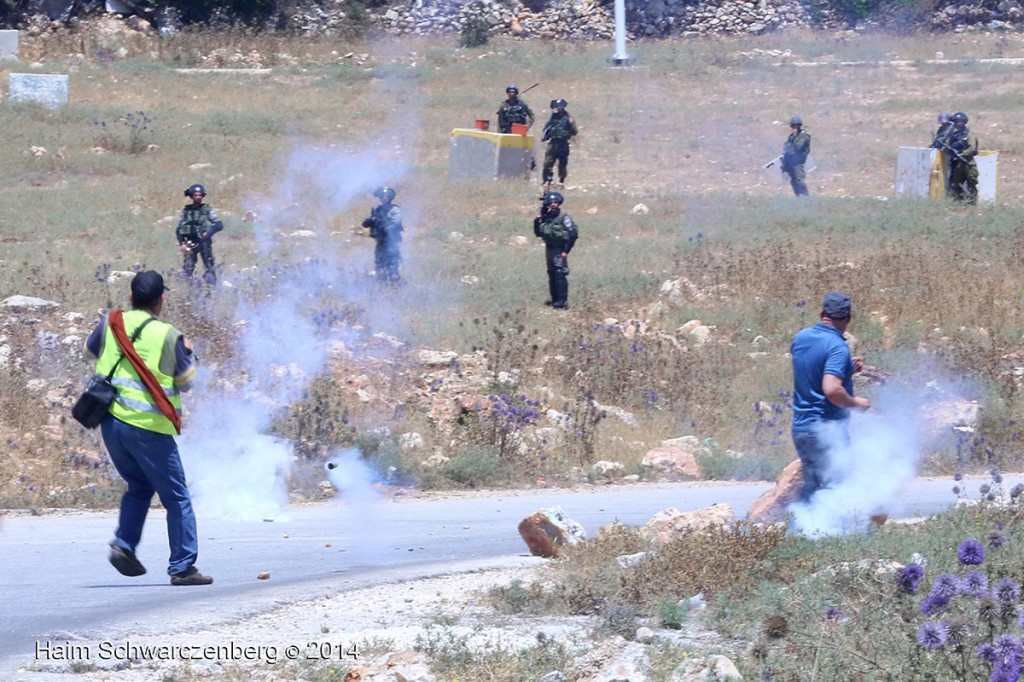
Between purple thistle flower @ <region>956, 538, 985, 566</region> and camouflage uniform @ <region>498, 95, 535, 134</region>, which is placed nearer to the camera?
purple thistle flower @ <region>956, 538, 985, 566</region>

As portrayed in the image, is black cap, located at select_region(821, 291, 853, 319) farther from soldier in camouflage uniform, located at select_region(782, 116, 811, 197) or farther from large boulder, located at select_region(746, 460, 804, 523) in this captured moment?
soldier in camouflage uniform, located at select_region(782, 116, 811, 197)

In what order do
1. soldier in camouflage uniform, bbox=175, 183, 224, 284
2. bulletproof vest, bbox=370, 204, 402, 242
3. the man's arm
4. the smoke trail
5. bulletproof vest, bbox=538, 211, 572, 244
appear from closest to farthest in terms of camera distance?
the man's arm, the smoke trail, soldier in camouflage uniform, bbox=175, 183, 224, 284, bulletproof vest, bbox=370, 204, 402, 242, bulletproof vest, bbox=538, 211, 572, 244

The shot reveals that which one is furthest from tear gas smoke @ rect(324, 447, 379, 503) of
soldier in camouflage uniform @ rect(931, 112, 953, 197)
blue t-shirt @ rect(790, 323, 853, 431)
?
soldier in camouflage uniform @ rect(931, 112, 953, 197)

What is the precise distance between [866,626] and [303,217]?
667 inches

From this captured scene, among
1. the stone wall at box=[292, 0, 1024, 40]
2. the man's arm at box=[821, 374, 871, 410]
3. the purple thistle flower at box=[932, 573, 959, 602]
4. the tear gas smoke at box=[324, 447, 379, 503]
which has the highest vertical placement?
the stone wall at box=[292, 0, 1024, 40]

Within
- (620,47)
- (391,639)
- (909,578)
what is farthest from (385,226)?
(620,47)

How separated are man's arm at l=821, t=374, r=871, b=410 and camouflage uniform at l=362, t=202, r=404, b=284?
970cm

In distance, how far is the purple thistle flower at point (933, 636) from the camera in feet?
15.3

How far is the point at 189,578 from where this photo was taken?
23.1 feet

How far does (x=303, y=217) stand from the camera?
70.7ft

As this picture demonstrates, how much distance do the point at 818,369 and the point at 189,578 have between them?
11.9 feet

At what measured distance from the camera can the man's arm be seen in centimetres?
741

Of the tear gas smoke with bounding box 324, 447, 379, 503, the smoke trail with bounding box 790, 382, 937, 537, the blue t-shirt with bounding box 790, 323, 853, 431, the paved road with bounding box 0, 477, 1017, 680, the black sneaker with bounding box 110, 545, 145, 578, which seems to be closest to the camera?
the paved road with bounding box 0, 477, 1017, 680

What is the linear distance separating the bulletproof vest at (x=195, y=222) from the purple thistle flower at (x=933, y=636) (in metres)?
12.5
